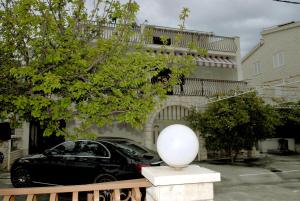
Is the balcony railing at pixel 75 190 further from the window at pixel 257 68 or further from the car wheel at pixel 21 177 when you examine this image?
the window at pixel 257 68

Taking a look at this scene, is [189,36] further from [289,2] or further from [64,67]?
[64,67]

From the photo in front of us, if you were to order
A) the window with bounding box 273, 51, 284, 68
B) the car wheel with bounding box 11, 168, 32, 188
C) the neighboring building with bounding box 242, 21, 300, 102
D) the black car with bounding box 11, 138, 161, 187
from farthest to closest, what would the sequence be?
the window with bounding box 273, 51, 284, 68 < the neighboring building with bounding box 242, 21, 300, 102 < the car wheel with bounding box 11, 168, 32, 188 < the black car with bounding box 11, 138, 161, 187

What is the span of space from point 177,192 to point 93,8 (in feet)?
16.6

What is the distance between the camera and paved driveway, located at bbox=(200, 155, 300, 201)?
8547 mm

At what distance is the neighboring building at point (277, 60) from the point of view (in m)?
24.3

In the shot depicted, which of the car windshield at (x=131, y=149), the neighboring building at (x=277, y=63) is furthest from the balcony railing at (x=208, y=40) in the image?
the car windshield at (x=131, y=149)

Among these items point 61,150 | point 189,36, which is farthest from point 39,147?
point 189,36

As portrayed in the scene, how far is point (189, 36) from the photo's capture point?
20797mm

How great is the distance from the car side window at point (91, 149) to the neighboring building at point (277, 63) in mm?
16682

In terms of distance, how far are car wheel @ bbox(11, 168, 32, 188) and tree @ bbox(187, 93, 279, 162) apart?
33.3 ft

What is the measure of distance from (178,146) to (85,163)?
639 centimetres

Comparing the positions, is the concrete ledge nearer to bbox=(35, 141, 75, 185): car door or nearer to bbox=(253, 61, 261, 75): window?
bbox=(35, 141, 75, 185): car door

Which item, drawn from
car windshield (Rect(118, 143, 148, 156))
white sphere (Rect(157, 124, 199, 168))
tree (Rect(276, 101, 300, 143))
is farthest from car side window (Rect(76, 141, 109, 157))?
tree (Rect(276, 101, 300, 143))

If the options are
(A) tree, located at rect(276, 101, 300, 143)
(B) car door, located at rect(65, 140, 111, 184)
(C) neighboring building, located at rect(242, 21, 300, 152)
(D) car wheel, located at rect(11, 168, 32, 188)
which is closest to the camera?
(B) car door, located at rect(65, 140, 111, 184)
